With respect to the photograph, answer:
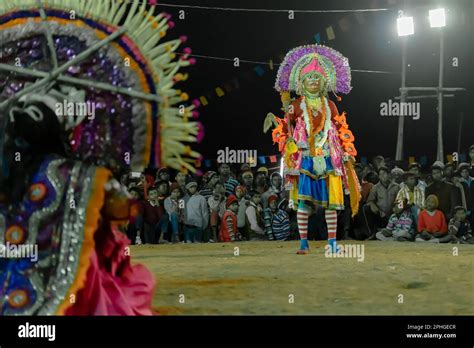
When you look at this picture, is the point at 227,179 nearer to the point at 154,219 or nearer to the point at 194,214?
the point at 194,214

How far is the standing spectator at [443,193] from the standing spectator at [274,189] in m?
1.60

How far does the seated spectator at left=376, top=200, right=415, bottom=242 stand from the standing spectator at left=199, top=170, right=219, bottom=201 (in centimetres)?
193

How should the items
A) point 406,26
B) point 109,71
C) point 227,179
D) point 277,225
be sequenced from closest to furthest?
point 109,71
point 406,26
point 227,179
point 277,225

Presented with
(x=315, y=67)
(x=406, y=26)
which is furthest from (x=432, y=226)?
(x=315, y=67)

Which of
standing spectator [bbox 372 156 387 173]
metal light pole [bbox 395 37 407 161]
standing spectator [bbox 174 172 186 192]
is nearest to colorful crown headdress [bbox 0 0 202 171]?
metal light pole [bbox 395 37 407 161]

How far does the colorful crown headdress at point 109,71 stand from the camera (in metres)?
3.35

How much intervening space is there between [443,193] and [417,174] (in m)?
0.48

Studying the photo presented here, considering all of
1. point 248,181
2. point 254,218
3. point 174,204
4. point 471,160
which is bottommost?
point 254,218

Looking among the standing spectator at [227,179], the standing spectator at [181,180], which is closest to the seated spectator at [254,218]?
the standing spectator at [227,179]

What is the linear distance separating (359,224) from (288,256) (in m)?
2.42

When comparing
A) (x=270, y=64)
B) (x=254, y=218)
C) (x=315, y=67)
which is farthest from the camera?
(x=254, y=218)

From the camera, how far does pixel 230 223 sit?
344 inches

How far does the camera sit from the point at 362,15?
21.9 ft

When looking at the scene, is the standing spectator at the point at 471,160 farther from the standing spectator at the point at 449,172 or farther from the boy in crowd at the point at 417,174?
the boy in crowd at the point at 417,174
